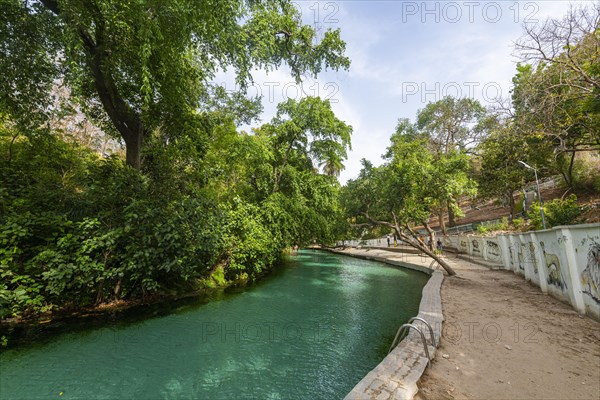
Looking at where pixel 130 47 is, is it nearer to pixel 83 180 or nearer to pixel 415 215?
pixel 83 180

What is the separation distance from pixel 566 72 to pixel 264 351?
16553mm

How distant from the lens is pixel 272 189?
54.9 ft

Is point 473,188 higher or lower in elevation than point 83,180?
higher

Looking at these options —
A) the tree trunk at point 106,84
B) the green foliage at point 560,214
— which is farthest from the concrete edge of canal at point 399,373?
the green foliage at point 560,214

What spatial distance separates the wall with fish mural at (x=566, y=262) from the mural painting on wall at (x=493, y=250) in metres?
3.29

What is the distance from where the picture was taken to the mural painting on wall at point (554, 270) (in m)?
6.86

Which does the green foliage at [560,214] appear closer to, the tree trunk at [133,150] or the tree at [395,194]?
the tree at [395,194]

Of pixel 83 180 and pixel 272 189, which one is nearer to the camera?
pixel 83 180

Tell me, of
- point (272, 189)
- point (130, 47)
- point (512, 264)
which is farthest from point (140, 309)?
point (512, 264)

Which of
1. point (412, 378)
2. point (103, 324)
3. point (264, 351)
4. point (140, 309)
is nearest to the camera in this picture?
point (412, 378)

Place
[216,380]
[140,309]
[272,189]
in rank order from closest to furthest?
[216,380] < [140,309] < [272,189]

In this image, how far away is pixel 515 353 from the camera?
4.34 meters

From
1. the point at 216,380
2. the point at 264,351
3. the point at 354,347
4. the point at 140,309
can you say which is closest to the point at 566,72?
the point at 354,347

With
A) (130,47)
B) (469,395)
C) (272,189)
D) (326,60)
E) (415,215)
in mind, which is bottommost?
(469,395)
